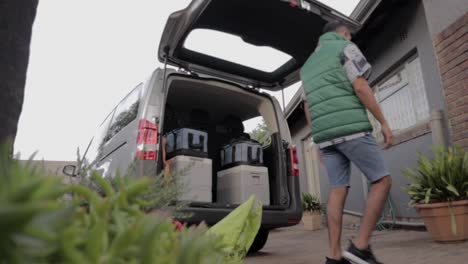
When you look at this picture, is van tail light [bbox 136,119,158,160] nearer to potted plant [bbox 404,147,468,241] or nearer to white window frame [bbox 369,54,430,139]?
potted plant [bbox 404,147,468,241]

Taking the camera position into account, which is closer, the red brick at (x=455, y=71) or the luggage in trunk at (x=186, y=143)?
the luggage in trunk at (x=186, y=143)

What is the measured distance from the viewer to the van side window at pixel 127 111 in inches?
144

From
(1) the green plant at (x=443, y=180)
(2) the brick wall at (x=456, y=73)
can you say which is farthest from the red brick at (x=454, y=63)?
(1) the green plant at (x=443, y=180)

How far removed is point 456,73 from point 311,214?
436cm

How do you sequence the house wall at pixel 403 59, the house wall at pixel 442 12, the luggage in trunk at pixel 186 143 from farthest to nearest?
1. the house wall at pixel 403 59
2. the house wall at pixel 442 12
3. the luggage in trunk at pixel 186 143

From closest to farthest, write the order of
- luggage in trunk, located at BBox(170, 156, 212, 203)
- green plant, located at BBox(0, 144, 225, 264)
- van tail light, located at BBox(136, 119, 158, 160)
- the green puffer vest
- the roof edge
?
green plant, located at BBox(0, 144, 225, 264), the green puffer vest, van tail light, located at BBox(136, 119, 158, 160), luggage in trunk, located at BBox(170, 156, 212, 203), the roof edge

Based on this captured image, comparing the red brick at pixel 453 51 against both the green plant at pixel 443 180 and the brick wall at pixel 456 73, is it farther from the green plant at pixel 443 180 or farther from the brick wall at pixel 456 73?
the green plant at pixel 443 180

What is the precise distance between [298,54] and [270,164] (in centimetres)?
136

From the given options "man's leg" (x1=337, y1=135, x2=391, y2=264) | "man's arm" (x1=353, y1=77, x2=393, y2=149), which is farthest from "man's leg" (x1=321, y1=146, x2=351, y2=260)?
"man's arm" (x1=353, y1=77, x2=393, y2=149)

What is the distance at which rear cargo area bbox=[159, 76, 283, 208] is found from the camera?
395 centimetres

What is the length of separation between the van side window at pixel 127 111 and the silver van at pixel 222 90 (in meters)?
0.02

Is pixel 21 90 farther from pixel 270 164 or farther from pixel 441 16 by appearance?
pixel 441 16

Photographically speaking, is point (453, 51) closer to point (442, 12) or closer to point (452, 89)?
point (452, 89)

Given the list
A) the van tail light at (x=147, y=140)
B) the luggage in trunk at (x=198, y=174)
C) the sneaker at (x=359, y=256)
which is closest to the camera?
the sneaker at (x=359, y=256)
